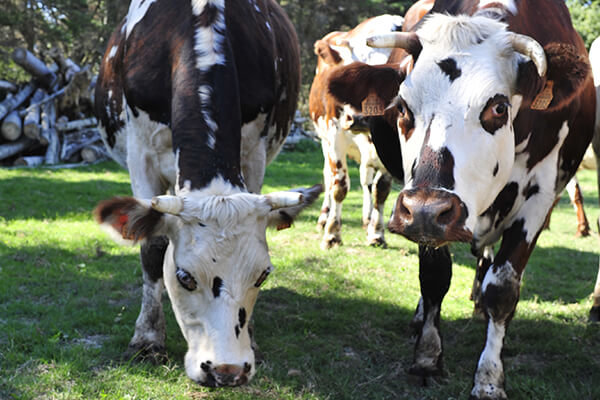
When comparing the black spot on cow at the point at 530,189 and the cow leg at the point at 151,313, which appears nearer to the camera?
the black spot on cow at the point at 530,189

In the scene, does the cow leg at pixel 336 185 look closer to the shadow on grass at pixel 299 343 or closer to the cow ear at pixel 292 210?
the shadow on grass at pixel 299 343

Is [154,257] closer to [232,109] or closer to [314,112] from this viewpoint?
[232,109]

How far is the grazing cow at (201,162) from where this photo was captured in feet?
8.95

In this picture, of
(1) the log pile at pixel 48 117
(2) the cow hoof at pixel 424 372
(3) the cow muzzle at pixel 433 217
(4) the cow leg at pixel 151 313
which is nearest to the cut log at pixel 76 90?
(1) the log pile at pixel 48 117

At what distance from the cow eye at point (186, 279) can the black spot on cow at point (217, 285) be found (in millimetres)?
104

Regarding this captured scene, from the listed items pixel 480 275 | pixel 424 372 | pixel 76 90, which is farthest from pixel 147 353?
pixel 76 90

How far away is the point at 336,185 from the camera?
6.99m

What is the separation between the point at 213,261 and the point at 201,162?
1.87ft

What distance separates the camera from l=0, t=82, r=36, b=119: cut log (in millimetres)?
12502

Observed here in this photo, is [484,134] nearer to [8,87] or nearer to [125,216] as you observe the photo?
[125,216]

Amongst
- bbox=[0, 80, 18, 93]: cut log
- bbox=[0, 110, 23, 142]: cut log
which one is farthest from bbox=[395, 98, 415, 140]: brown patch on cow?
bbox=[0, 80, 18, 93]: cut log

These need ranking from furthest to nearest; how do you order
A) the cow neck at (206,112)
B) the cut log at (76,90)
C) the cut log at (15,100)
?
the cut log at (76,90), the cut log at (15,100), the cow neck at (206,112)

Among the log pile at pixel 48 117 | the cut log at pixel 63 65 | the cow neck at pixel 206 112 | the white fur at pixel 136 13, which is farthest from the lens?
the cut log at pixel 63 65

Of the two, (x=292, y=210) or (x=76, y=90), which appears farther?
(x=76, y=90)
